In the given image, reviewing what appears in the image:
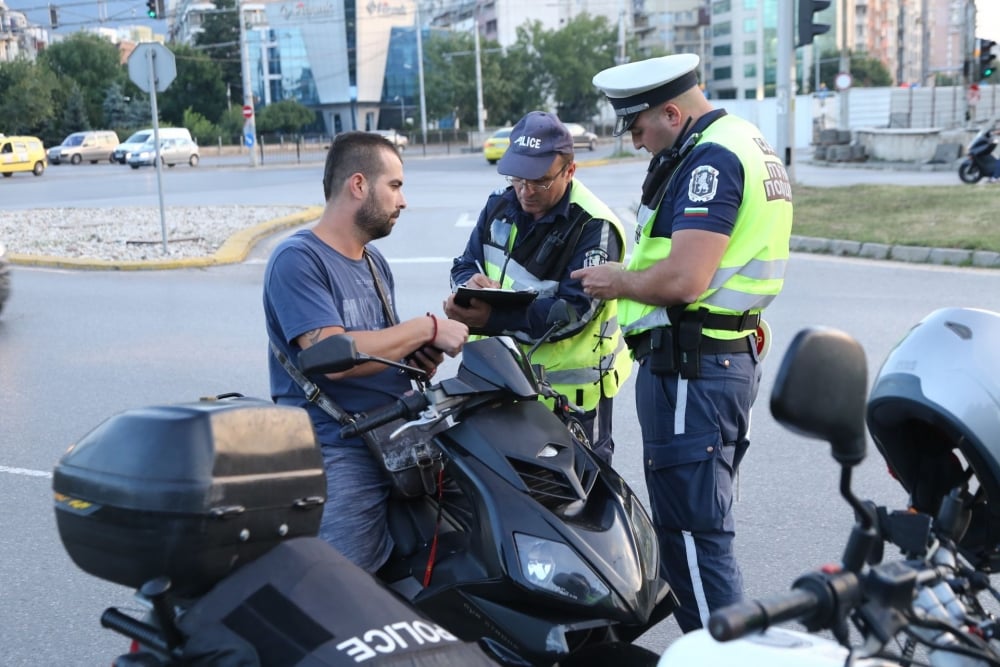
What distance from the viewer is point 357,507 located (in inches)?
129

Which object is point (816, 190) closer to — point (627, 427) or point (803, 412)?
point (627, 427)

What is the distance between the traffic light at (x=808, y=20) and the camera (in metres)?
16.3

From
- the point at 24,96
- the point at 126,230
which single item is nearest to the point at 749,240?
the point at 126,230

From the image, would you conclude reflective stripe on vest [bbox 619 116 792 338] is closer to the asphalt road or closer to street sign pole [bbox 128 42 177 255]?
the asphalt road

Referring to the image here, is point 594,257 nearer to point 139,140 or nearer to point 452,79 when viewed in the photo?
point 139,140

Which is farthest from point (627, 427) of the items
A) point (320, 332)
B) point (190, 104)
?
point (190, 104)

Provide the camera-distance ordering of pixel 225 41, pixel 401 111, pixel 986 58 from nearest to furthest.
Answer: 1. pixel 986 58
2. pixel 225 41
3. pixel 401 111

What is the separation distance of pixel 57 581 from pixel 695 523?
276cm

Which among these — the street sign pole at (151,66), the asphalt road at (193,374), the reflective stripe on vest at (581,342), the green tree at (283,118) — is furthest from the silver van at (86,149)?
the reflective stripe on vest at (581,342)

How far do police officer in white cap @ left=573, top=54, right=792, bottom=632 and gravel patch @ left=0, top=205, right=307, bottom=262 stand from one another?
1242cm

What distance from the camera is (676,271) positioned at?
3.31m

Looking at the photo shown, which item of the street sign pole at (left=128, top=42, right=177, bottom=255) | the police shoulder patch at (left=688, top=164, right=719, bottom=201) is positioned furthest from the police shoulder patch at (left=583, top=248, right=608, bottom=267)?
the street sign pole at (left=128, top=42, right=177, bottom=255)

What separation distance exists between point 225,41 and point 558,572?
310ft

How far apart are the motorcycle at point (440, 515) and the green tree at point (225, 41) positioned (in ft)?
294
